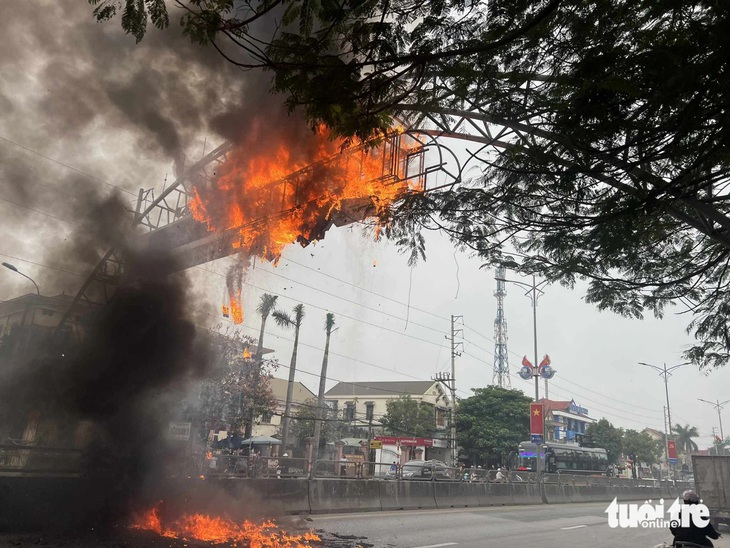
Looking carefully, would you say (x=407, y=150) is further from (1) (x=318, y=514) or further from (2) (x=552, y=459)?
(2) (x=552, y=459)

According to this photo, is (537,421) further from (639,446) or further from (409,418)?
(639,446)

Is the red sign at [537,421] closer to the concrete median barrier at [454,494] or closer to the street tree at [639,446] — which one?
the concrete median barrier at [454,494]

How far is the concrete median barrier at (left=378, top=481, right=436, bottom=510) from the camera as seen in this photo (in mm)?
14898

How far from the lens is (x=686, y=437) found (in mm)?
91125

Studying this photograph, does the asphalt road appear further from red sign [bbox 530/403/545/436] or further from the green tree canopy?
the green tree canopy

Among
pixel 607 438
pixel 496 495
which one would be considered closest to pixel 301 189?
pixel 496 495

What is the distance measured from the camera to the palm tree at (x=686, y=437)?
296 feet

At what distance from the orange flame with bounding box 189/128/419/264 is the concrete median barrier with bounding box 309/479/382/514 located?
631 cm

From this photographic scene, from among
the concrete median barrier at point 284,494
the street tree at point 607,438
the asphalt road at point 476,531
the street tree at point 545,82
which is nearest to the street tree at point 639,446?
the street tree at point 607,438

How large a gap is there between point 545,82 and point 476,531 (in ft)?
32.4

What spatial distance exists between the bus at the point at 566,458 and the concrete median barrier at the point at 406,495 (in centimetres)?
2239

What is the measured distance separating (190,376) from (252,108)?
4.94 m

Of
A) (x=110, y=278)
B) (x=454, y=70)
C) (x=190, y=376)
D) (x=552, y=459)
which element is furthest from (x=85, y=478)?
(x=552, y=459)

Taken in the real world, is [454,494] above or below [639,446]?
below
